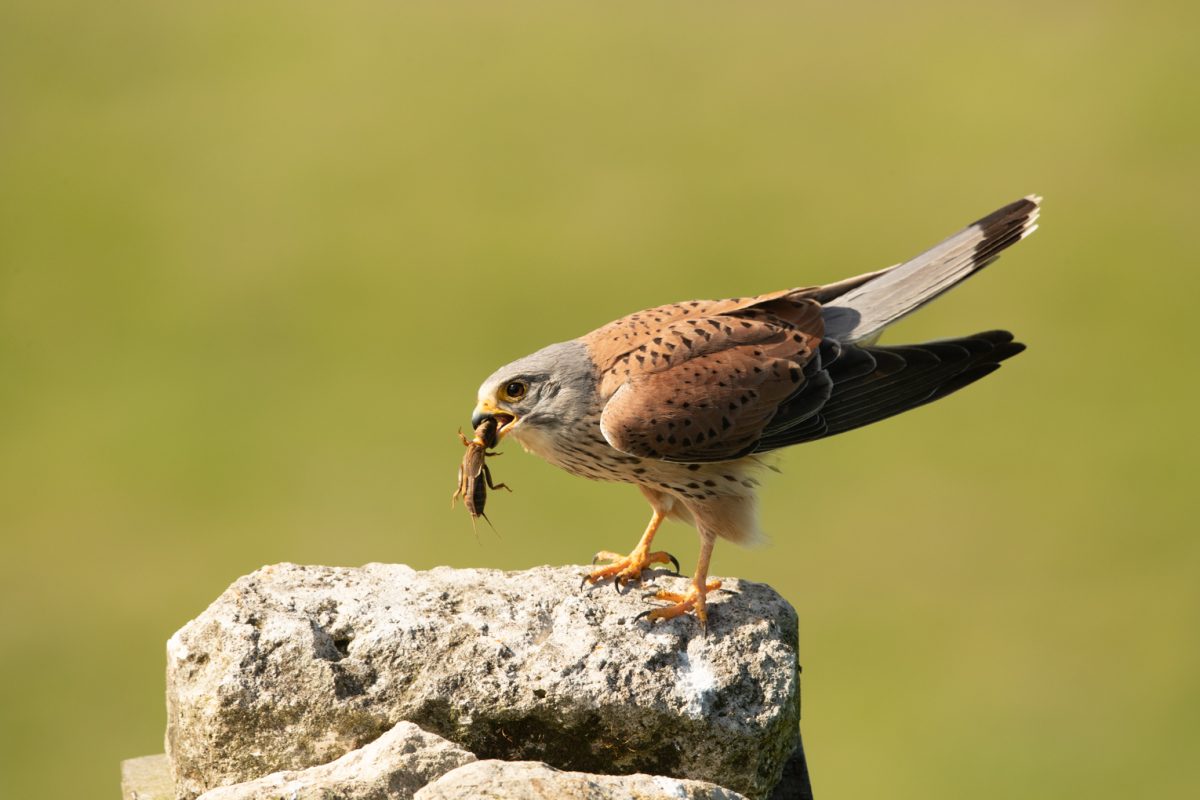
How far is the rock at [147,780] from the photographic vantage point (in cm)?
403

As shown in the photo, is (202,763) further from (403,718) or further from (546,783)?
(546,783)

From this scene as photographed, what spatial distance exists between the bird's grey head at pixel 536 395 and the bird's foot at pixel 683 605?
25.5 inches

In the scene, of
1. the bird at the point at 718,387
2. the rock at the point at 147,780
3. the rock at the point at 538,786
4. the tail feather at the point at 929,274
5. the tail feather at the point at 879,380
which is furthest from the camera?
the tail feather at the point at 929,274

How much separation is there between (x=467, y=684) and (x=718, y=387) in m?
1.29

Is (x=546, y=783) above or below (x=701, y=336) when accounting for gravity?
below

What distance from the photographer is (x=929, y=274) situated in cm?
465

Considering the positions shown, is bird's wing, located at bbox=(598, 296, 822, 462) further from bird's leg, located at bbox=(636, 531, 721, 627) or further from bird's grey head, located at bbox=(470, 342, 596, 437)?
bird's leg, located at bbox=(636, 531, 721, 627)

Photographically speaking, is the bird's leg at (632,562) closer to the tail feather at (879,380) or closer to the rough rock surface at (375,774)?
the tail feather at (879,380)

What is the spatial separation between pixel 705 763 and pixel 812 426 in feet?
4.11

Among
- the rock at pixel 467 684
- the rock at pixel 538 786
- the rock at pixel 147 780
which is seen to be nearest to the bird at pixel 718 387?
the rock at pixel 467 684

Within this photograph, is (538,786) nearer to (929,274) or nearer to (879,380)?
(879,380)

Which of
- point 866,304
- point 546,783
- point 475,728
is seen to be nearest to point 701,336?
point 866,304

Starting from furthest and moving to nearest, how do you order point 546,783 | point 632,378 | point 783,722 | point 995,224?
point 995,224 < point 632,378 < point 783,722 < point 546,783

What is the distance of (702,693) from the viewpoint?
3.68m
